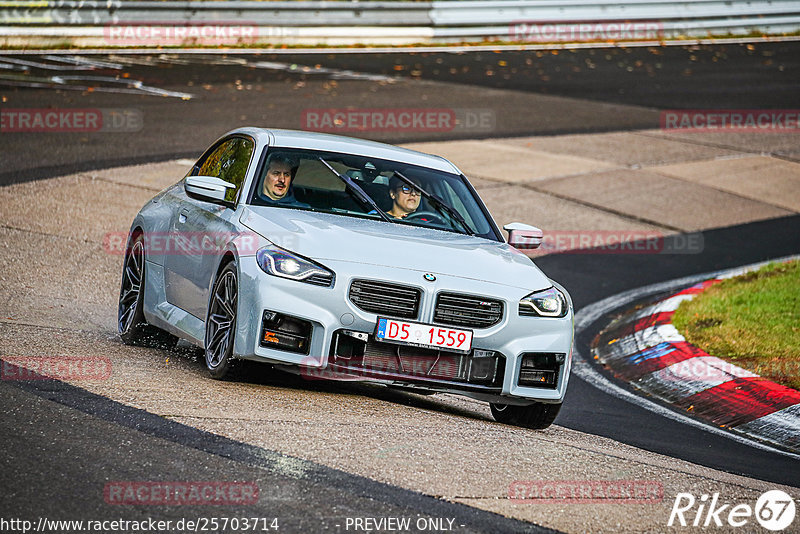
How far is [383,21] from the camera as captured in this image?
3036 centimetres

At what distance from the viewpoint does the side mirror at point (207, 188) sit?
25.6 feet

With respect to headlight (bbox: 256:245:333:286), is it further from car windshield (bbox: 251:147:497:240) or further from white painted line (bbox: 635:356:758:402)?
white painted line (bbox: 635:356:758:402)

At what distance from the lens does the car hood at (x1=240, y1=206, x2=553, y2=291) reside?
23.2 ft

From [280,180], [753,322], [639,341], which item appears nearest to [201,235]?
A: [280,180]

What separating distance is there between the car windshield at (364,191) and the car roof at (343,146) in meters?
0.07

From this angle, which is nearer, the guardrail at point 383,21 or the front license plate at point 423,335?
the front license plate at point 423,335

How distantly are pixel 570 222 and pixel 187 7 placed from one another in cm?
1463

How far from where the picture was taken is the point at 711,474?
21.9 ft

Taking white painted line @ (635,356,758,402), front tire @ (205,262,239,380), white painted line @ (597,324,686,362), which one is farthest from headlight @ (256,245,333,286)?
white painted line @ (597,324,686,362)

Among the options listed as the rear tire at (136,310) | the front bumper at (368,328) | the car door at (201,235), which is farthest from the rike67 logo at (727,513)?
the rear tire at (136,310)

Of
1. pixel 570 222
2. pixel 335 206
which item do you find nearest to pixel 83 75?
pixel 570 222

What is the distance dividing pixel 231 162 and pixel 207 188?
813 millimetres

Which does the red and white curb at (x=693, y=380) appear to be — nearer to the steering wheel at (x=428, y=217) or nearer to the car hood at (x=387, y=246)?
the car hood at (x=387, y=246)

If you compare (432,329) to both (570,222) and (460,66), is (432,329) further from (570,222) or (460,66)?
(460,66)
